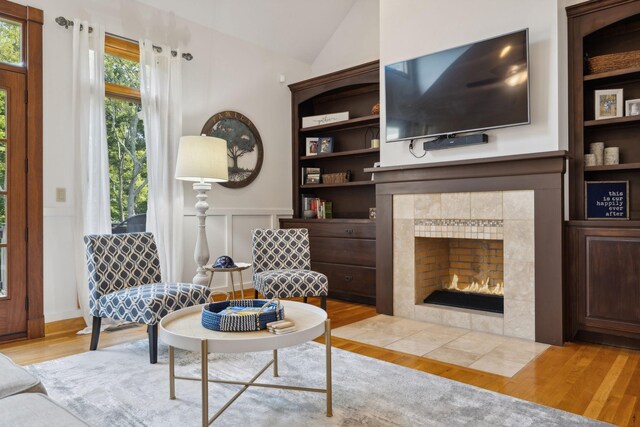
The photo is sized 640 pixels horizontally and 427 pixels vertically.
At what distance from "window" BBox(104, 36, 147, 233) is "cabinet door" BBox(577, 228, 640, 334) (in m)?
3.76

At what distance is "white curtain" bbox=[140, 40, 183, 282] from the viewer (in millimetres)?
3967

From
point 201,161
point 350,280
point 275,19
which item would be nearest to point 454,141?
point 350,280

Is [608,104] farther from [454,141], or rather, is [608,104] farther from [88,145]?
[88,145]

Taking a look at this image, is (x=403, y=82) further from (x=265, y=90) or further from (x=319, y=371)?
(x=319, y=371)

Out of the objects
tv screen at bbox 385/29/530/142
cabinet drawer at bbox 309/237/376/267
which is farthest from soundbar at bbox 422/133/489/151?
cabinet drawer at bbox 309/237/376/267

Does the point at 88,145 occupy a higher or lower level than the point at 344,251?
higher

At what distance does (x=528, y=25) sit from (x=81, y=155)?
144 inches

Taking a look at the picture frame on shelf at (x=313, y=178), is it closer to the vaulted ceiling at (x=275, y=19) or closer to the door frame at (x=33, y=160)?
the vaulted ceiling at (x=275, y=19)

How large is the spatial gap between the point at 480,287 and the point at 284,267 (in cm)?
183

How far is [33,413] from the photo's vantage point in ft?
3.54

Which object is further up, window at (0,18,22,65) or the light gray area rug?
window at (0,18,22,65)

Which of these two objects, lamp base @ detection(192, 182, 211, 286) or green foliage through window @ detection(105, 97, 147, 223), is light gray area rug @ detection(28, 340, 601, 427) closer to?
lamp base @ detection(192, 182, 211, 286)

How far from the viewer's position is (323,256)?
4781 millimetres

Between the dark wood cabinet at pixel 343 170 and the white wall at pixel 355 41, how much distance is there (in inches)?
14.4
